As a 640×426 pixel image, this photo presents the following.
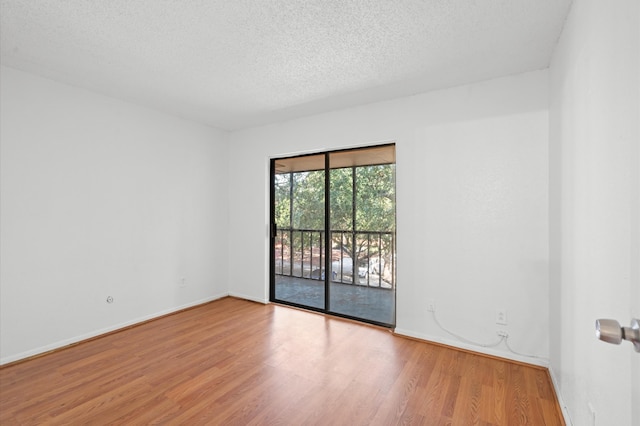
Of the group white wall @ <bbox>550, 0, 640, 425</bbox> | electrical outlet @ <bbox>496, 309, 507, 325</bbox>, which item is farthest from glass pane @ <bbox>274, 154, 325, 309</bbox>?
white wall @ <bbox>550, 0, 640, 425</bbox>

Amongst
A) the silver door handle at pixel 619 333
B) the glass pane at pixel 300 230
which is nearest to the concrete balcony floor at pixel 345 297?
the glass pane at pixel 300 230

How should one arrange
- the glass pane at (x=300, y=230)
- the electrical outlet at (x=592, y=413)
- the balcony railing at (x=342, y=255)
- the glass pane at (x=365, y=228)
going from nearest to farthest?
the electrical outlet at (x=592, y=413)
the glass pane at (x=365, y=228)
the balcony railing at (x=342, y=255)
the glass pane at (x=300, y=230)

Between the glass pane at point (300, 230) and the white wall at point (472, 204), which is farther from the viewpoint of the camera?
the glass pane at point (300, 230)

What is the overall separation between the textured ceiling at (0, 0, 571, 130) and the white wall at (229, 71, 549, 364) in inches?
10.1

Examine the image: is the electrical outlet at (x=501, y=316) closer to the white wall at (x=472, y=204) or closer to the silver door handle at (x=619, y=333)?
the white wall at (x=472, y=204)

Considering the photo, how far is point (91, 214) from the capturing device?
301 centimetres

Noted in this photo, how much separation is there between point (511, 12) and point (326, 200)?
250cm

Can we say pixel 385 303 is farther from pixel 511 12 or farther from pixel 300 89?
pixel 511 12

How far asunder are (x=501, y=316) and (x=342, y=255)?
2038mm

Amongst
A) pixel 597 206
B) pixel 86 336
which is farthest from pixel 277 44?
pixel 86 336

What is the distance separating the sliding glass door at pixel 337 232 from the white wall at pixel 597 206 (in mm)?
1629

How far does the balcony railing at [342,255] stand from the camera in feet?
12.4

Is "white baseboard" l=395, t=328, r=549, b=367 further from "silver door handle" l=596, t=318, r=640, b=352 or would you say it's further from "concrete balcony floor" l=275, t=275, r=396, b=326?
"silver door handle" l=596, t=318, r=640, b=352

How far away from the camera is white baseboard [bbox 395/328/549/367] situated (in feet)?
7.98
